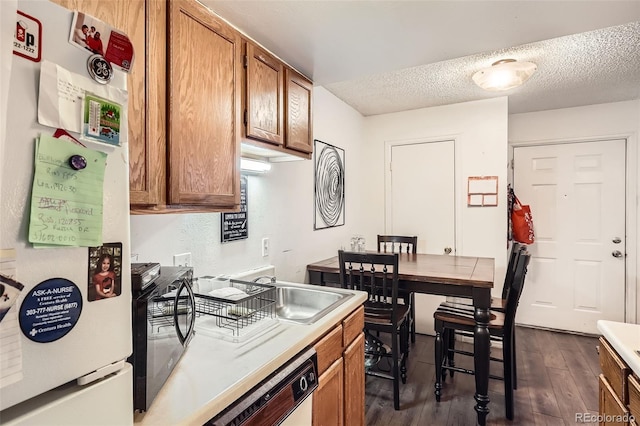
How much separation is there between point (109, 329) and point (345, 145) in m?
3.07

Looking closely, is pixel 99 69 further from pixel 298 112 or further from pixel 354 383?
pixel 354 383

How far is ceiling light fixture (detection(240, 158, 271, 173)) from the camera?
1.90 meters

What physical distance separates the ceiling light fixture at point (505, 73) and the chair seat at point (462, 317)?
5.52ft

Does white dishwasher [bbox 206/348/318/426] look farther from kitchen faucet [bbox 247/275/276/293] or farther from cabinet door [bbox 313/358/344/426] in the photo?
kitchen faucet [bbox 247/275/276/293]

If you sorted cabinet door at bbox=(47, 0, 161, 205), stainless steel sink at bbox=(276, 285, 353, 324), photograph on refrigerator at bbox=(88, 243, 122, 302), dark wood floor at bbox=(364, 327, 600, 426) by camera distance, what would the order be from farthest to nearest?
dark wood floor at bbox=(364, 327, 600, 426), stainless steel sink at bbox=(276, 285, 353, 324), cabinet door at bbox=(47, 0, 161, 205), photograph on refrigerator at bbox=(88, 243, 122, 302)

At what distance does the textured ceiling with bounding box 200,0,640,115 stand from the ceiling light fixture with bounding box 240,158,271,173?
59 centimetres

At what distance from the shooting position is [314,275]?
8.92ft

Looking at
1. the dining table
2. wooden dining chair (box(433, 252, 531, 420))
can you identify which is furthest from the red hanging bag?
wooden dining chair (box(433, 252, 531, 420))

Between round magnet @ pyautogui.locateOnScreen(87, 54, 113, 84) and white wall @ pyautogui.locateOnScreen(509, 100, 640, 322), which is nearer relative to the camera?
round magnet @ pyautogui.locateOnScreen(87, 54, 113, 84)

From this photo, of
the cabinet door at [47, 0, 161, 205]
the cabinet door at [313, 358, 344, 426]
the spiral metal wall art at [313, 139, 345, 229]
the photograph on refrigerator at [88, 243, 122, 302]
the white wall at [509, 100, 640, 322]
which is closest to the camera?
the photograph on refrigerator at [88, 243, 122, 302]

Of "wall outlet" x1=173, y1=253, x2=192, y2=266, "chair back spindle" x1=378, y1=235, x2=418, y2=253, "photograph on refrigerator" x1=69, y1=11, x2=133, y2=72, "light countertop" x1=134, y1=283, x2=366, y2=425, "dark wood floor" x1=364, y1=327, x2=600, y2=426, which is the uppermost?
"photograph on refrigerator" x1=69, y1=11, x2=133, y2=72

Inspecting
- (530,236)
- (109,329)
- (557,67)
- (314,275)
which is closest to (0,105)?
(109,329)

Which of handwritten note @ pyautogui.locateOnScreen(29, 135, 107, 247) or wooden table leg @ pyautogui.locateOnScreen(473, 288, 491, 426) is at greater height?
handwritten note @ pyautogui.locateOnScreen(29, 135, 107, 247)

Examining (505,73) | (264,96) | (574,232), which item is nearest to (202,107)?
(264,96)
